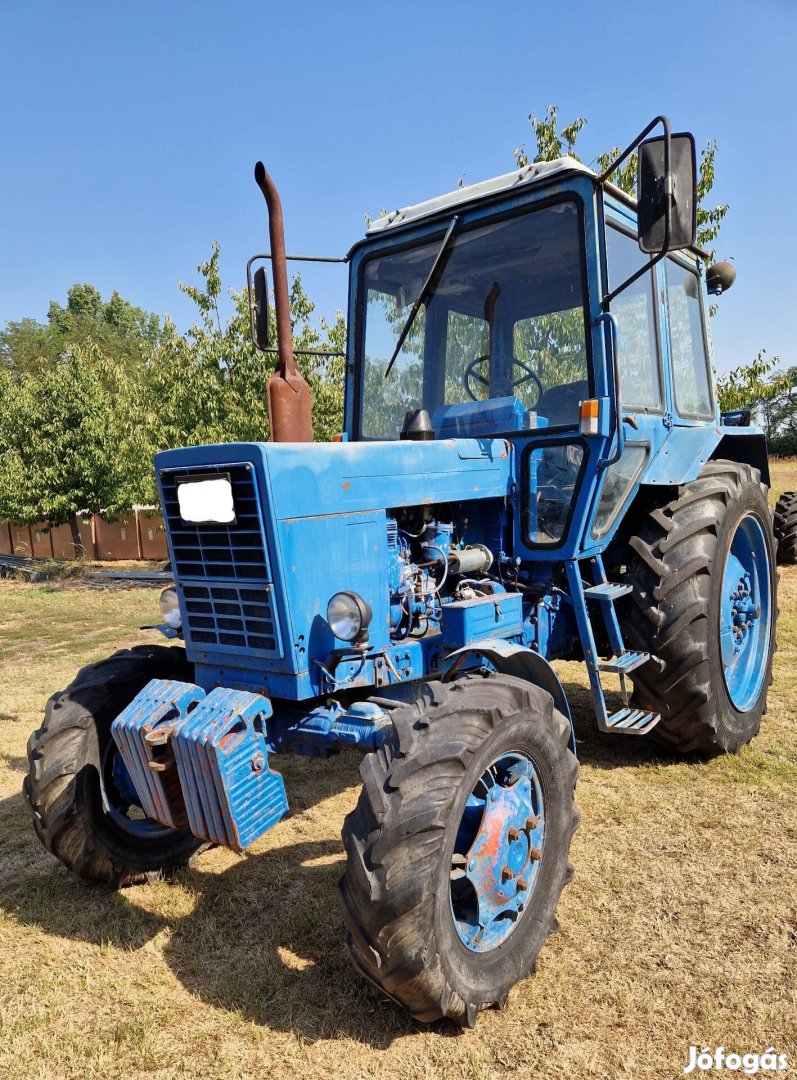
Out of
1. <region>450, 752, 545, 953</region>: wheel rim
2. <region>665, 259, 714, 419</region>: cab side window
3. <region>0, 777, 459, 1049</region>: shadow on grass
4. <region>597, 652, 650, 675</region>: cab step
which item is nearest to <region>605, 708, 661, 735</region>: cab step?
<region>597, 652, 650, 675</region>: cab step

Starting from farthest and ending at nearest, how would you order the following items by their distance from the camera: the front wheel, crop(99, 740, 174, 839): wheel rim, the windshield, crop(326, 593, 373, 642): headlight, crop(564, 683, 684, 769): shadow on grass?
crop(564, 683, 684, 769): shadow on grass < the windshield < crop(99, 740, 174, 839): wheel rim < crop(326, 593, 373, 642): headlight < the front wheel

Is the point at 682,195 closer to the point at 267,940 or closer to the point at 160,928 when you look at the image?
the point at 267,940

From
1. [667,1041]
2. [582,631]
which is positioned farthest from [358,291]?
[667,1041]

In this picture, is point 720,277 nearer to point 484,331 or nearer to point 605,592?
point 484,331

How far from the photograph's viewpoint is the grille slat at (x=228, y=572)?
281 cm

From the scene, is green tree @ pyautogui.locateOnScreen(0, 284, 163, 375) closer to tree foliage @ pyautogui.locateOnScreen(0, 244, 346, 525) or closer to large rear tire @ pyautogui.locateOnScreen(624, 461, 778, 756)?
tree foliage @ pyautogui.locateOnScreen(0, 244, 346, 525)

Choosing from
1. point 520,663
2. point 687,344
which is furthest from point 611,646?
point 687,344

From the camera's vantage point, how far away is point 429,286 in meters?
3.94

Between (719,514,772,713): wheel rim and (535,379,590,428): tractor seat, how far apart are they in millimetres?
1379

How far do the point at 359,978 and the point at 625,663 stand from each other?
180 centimetres

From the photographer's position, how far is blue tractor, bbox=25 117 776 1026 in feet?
8.09

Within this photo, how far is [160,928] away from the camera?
9.82 ft

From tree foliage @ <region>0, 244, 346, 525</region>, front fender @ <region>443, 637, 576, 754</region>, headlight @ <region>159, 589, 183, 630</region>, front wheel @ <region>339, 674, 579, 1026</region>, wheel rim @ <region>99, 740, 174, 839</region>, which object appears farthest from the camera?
tree foliage @ <region>0, 244, 346, 525</region>

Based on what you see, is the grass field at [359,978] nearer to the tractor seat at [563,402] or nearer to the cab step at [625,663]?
the cab step at [625,663]
